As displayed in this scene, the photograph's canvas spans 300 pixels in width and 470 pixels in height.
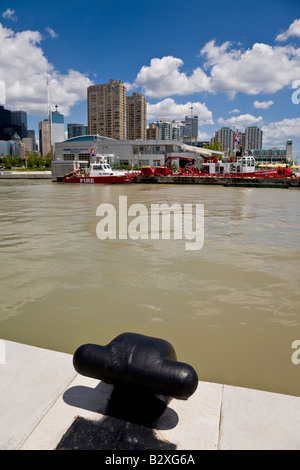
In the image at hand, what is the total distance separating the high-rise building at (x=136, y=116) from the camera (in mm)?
164250

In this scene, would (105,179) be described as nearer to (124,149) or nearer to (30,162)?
(124,149)

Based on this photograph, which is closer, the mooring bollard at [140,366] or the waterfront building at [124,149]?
the mooring bollard at [140,366]

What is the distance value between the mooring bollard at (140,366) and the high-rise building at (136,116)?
171099mm

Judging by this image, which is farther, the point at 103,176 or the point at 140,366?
the point at 103,176

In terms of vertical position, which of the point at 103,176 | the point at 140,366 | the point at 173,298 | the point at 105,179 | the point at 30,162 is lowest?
the point at 173,298

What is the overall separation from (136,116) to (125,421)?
176229 millimetres

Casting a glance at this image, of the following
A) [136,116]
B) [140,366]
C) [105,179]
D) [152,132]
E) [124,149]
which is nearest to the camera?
[140,366]

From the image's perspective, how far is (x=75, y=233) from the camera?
10.4m

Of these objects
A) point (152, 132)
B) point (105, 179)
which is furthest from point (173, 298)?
point (152, 132)

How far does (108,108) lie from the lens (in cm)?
15150

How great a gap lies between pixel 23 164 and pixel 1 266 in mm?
140545

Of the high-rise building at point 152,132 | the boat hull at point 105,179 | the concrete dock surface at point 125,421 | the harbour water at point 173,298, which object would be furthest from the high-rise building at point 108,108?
the concrete dock surface at point 125,421

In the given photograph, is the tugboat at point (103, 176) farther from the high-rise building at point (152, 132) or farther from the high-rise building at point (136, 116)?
the high-rise building at point (152, 132)
